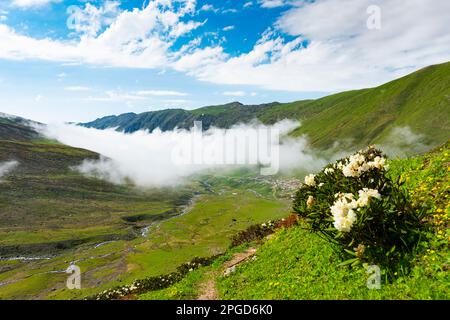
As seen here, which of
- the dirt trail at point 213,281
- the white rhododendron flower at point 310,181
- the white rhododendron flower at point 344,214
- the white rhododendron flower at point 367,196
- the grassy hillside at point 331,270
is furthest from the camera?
the dirt trail at point 213,281

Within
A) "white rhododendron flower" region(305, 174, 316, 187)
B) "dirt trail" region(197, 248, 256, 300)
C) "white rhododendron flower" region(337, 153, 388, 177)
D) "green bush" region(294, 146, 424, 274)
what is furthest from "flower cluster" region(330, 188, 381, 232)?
"dirt trail" region(197, 248, 256, 300)

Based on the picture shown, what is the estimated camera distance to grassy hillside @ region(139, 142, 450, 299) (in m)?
9.23

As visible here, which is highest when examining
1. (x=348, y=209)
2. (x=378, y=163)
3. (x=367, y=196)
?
(x=378, y=163)

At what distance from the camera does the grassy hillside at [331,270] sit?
9.23m

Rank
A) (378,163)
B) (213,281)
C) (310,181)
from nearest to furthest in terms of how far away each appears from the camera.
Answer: (378,163) → (310,181) → (213,281)

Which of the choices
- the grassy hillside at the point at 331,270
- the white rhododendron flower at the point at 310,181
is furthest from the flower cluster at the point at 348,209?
the white rhododendron flower at the point at 310,181

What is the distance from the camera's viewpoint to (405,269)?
9.73 m

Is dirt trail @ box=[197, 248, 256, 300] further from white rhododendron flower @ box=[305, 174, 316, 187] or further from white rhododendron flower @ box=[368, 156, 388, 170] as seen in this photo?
white rhododendron flower @ box=[368, 156, 388, 170]

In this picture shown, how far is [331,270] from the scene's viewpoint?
12.5 meters

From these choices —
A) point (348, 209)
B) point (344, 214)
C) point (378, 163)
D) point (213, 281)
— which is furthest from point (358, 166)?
point (213, 281)

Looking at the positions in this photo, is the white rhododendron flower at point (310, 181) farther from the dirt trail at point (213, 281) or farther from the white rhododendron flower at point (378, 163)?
the dirt trail at point (213, 281)

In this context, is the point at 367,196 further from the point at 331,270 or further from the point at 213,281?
the point at 213,281
